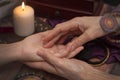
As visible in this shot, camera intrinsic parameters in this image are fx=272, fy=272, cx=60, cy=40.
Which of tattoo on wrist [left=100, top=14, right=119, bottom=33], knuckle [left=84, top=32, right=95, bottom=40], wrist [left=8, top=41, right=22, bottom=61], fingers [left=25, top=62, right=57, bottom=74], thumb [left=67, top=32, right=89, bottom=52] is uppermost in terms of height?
tattoo on wrist [left=100, top=14, right=119, bottom=33]

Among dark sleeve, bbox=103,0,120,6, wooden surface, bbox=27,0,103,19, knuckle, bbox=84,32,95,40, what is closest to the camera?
knuckle, bbox=84,32,95,40

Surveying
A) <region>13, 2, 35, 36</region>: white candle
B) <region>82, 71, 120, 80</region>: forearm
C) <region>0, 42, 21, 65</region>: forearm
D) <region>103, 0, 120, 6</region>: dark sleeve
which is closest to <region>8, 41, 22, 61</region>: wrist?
<region>0, 42, 21, 65</region>: forearm

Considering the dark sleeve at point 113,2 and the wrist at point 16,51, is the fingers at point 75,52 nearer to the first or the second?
the wrist at point 16,51

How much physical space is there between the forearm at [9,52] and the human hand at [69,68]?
0.28ft

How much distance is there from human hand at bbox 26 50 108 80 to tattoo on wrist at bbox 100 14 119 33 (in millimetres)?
144

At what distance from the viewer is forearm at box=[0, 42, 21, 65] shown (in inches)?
30.5

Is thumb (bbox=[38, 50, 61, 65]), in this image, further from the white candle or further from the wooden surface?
the wooden surface

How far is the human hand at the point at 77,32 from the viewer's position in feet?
2.60

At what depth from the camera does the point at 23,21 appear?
0.90 metres

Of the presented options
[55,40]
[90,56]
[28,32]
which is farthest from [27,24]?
[90,56]

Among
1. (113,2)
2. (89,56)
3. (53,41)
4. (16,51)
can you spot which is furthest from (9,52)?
(113,2)

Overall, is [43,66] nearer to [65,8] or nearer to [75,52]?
[75,52]

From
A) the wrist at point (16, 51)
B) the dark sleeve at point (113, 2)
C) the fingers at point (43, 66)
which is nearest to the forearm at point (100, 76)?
the fingers at point (43, 66)

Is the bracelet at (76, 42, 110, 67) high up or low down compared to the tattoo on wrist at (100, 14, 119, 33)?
down
